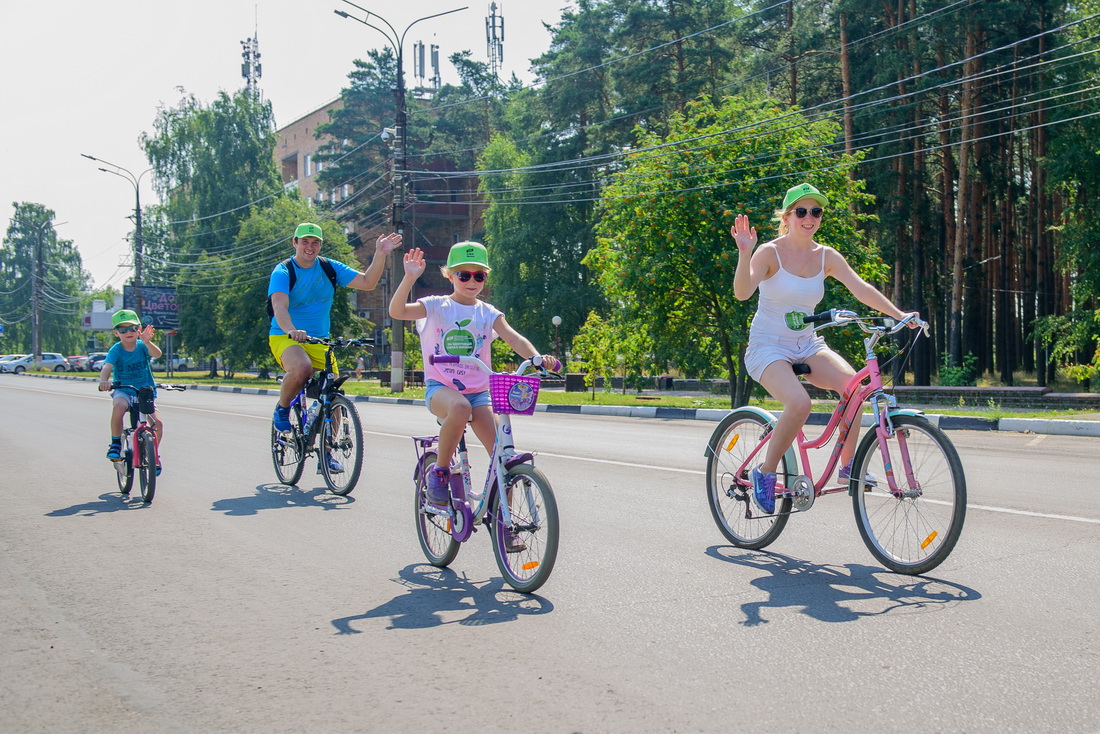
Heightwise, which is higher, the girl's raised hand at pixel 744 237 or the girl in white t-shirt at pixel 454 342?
the girl's raised hand at pixel 744 237

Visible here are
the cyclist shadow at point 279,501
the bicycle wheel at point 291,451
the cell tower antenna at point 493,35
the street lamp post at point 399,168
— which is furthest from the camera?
the cell tower antenna at point 493,35

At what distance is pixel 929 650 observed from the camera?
12.5 ft

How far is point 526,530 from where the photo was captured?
482 cm

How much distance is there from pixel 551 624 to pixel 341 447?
4.51 m

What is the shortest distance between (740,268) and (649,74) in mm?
40885

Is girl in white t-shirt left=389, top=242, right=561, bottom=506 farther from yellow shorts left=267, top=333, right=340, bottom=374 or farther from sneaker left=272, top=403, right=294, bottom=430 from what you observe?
sneaker left=272, top=403, right=294, bottom=430

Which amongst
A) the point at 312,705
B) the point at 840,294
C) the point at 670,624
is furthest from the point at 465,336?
the point at 840,294

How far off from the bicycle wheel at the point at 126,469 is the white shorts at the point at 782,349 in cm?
542

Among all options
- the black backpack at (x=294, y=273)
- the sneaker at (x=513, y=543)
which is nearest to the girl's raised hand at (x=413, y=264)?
the sneaker at (x=513, y=543)

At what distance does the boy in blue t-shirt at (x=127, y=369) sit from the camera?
840 cm

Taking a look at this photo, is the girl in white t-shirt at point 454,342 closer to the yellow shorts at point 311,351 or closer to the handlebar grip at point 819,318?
the handlebar grip at point 819,318

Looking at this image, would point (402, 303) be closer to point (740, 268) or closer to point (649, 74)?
point (740, 268)

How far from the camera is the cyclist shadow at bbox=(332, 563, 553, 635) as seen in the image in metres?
4.40

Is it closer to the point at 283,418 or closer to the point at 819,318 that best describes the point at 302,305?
the point at 283,418
